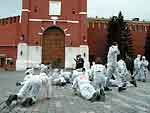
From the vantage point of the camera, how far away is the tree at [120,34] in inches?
2003

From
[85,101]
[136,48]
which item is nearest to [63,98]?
[85,101]

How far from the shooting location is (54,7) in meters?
46.5

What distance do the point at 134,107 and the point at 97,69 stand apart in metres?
3.76

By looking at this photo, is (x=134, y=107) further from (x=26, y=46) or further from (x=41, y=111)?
(x=26, y=46)

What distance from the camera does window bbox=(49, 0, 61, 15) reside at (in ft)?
152

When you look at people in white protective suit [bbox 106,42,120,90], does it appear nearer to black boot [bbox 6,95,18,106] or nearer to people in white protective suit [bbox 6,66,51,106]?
people in white protective suit [bbox 6,66,51,106]

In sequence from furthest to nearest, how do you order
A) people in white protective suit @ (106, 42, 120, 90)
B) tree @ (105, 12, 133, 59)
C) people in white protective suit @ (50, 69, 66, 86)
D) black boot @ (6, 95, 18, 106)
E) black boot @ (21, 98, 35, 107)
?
1. tree @ (105, 12, 133, 59)
2. people in white protective suit @ (50, 69, 66, 86)
3. people in white protective suit @ (106, 42, 120, 90)
4. black boot @ (21, 98, 35, 107)
5. black boot @ (6, 95, 18, 106)

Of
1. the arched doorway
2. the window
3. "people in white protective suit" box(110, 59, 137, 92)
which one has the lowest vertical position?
"people in white protective suit" box(110, 59, 137, 92)

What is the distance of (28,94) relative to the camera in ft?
40.4

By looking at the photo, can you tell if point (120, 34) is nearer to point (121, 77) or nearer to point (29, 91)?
point (121, 77)

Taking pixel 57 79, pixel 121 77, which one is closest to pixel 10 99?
pixel 57 79

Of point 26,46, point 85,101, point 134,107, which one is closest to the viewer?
point 134,107

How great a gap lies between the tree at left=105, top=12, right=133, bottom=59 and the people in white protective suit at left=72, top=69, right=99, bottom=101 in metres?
36.0

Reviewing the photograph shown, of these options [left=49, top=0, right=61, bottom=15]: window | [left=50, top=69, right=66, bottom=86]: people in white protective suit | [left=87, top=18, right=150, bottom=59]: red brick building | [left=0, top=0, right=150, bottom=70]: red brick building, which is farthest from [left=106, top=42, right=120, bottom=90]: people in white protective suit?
[left=87, top=18, right=150, bottom=59]: red brick building
